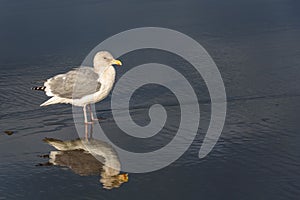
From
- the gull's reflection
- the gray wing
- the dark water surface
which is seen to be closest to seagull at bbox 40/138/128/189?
the gull's reflection

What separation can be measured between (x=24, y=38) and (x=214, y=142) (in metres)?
5.53

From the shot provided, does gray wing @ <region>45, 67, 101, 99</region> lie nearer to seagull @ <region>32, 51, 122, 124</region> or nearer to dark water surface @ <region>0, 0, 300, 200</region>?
seagull @ <region>32, 51, 122, 124</region>

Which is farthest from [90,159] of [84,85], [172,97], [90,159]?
[172,97]

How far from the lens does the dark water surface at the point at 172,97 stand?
5023 millimetres

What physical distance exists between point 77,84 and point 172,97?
122 centimetres

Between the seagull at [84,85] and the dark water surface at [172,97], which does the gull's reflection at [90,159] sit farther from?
the seagull at [84,85]

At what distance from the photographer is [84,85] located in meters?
6.74

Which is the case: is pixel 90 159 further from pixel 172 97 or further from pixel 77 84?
pixel 172 97

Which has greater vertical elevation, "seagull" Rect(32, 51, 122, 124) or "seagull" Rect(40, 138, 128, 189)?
"seagull" Rect(32, 51, 122, 124)

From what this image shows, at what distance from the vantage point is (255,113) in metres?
6.56

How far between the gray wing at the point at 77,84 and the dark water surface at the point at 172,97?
0.31 m

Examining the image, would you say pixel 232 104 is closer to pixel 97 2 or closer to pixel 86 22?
pixel 86 22

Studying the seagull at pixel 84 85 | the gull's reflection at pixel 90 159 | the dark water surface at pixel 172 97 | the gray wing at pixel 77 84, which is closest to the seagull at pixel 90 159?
the gull's reflection at pixel 90 159

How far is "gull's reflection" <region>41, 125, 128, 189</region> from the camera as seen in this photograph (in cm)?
523
